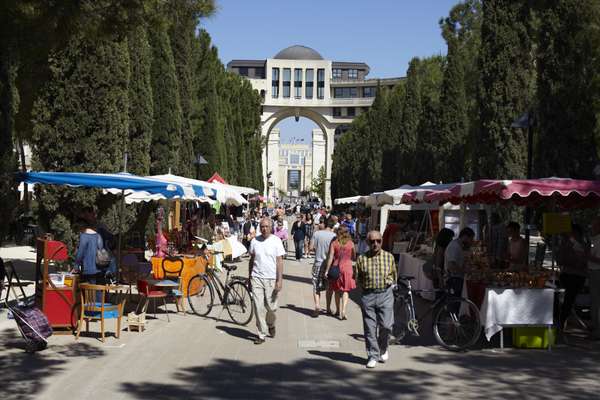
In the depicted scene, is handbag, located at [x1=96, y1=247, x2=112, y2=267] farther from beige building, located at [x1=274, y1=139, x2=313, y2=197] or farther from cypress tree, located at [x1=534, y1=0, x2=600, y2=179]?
beige building, located at [x1=274, y1=139, x2=313, y2=197]

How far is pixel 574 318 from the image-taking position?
→ 11742mm

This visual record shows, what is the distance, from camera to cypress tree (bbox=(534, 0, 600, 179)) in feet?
56.7

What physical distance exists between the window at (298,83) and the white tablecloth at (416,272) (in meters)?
113

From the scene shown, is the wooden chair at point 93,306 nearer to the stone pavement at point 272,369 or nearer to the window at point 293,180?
the stone pavement at point 272,369

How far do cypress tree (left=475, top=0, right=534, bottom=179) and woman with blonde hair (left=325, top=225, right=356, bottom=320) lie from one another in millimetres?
11874

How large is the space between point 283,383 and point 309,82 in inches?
4886

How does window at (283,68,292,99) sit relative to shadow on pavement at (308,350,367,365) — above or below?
above

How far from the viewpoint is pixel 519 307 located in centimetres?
995

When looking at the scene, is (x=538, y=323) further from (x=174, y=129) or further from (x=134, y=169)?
(x=174, y=129)

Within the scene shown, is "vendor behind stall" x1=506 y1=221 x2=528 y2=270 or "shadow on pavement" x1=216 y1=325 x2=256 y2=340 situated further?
"vendor behind stall" x1=506 y1=221 x2=528 y2=270

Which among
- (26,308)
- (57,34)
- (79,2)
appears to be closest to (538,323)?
(26,308)

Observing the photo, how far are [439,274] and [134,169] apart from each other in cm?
1397

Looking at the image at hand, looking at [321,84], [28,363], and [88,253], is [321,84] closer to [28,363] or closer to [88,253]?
[88,253]

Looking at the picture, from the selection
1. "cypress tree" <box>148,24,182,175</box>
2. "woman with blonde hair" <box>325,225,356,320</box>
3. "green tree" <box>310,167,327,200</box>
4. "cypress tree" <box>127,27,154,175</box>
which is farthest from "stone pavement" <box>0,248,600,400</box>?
"green tree" <box>310,167,327,200</box>
